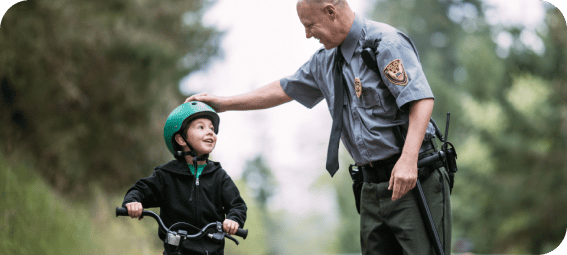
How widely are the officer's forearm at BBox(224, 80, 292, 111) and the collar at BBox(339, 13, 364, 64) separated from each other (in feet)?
1.89

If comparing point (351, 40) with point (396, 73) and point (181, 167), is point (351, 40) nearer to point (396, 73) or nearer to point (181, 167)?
point (396, 73)

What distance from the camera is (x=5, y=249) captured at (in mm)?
6051

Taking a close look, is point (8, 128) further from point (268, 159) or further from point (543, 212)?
point (543, 212)

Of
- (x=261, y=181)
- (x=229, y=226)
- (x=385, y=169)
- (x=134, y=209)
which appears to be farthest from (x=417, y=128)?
(x=261, y=181)

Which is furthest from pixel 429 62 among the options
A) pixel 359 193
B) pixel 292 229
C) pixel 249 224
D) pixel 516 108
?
pixel 359 193

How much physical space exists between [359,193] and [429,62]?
494 inches

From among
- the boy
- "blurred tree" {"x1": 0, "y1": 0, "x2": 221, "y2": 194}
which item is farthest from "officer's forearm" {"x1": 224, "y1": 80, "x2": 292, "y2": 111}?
"blurred tree" {"x1": 0, "y1": 0, "x2": 221, "y2": 194}

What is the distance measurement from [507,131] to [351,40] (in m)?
11.2

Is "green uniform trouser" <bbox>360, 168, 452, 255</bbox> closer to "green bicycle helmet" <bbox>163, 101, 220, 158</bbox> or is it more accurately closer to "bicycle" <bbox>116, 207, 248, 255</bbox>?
"bicycle" <bbox>116, 207, 248, 255</bbox>

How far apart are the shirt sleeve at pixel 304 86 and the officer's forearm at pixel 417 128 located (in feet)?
2.48

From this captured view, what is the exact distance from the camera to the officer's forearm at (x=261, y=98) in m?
2.73

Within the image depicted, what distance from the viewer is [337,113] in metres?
2.30

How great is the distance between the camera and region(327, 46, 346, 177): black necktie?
2.29 m

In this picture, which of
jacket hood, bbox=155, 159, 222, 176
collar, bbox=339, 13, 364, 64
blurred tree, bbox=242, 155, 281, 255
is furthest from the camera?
blurred tree, bbox=242, 155, 281, 255
